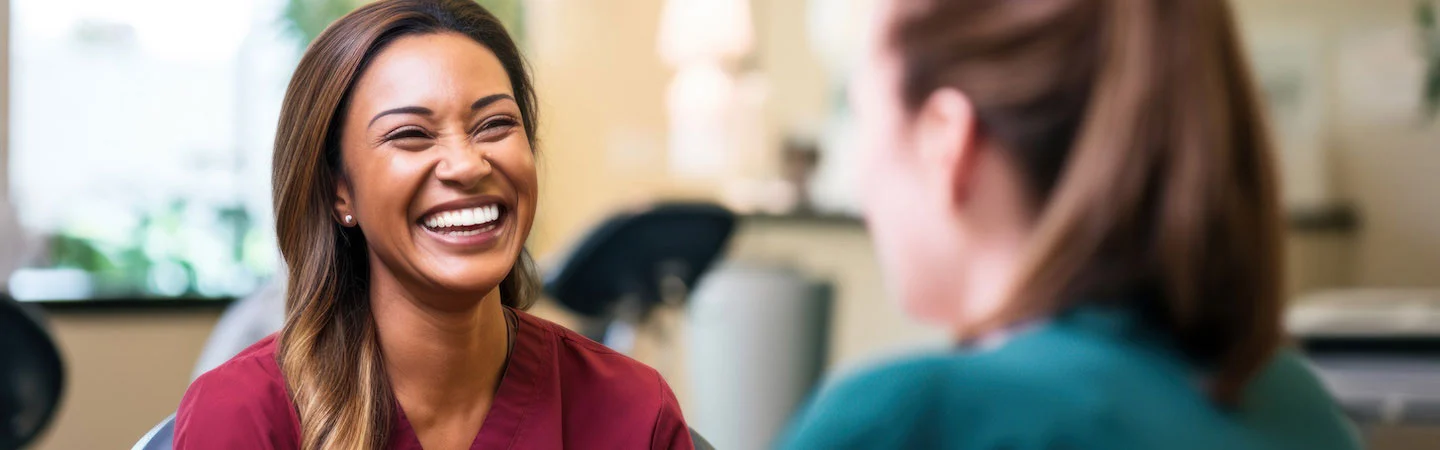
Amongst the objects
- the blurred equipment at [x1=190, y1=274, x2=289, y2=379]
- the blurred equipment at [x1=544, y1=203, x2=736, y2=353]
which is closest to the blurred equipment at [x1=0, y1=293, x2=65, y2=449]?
the blurred equipment at [x1=190, y1=274, x2=289, y2=379]

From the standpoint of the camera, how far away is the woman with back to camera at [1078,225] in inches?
22.1

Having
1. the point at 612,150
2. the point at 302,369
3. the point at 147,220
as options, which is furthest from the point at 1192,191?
the point at 612,150

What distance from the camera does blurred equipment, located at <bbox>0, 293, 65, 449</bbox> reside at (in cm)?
169

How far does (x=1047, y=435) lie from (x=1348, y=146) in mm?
3258

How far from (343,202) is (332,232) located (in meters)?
0.03

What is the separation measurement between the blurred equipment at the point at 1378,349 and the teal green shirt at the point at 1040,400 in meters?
2.05

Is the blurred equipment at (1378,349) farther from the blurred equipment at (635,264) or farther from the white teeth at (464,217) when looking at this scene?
→ the white teeth at (464,217)

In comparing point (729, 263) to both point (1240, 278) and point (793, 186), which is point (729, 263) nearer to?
point (793, 186)

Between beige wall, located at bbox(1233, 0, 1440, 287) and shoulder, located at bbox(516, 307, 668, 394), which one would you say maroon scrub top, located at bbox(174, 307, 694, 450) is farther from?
beige wall, located at bbox(1233, 0, 1440, 287)

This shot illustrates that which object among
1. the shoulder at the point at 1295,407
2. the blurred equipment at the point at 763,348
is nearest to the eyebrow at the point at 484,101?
the shoulder at the point at 1295,407

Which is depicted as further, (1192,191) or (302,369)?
(302,369)

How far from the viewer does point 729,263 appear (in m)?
4.47

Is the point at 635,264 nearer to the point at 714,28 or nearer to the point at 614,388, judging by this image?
the point at 614,388

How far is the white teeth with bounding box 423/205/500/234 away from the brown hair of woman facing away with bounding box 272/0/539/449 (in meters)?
0.07
